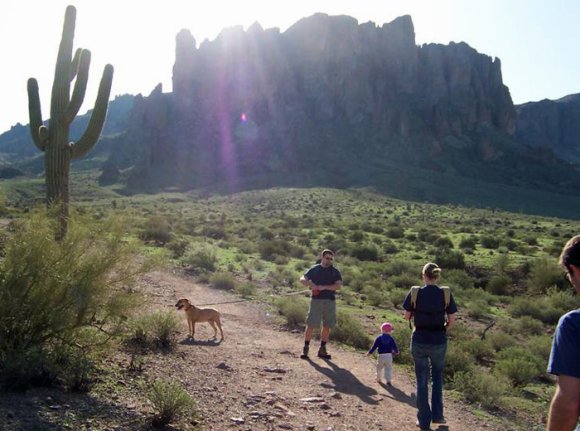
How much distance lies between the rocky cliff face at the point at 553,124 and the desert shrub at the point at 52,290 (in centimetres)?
17967

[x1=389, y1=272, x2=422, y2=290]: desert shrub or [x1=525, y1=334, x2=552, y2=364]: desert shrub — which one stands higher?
[x1=389, y1=272, x2=422, y2=290]: desert shrub

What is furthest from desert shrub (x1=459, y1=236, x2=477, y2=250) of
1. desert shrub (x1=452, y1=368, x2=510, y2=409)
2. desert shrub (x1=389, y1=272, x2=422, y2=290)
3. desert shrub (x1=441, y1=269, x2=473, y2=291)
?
desert shrub (x1=452, y1=368, x2=510, y2=409)

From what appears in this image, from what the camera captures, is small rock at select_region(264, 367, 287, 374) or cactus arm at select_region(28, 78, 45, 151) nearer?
small rock at select_region(264, 367, 287, 374)

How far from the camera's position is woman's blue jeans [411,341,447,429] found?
685 centimetres

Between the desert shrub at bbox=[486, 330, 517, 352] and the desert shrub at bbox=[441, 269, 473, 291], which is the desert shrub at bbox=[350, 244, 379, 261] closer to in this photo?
the desert shrub at bbox=[441, 269, 473, 291]

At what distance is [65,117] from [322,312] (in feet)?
24.6

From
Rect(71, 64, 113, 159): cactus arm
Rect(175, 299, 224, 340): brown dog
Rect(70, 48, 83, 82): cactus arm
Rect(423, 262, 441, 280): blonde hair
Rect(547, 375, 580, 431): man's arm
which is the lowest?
Rect(175, 299, 224, 340): brown dog

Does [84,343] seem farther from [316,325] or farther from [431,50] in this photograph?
[431,50]

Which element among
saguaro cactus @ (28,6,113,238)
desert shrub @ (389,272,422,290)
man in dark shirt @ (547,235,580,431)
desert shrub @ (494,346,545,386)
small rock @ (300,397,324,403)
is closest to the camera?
man in dark shirt @ (547,235,580,431)

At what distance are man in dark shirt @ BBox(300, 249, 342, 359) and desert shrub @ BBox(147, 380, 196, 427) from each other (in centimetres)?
404

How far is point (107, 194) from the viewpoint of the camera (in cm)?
9275

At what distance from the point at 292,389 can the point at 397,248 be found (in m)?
22.7

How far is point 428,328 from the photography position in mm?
6828

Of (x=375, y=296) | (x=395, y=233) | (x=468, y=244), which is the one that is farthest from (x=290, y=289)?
(x=395, y=233)
